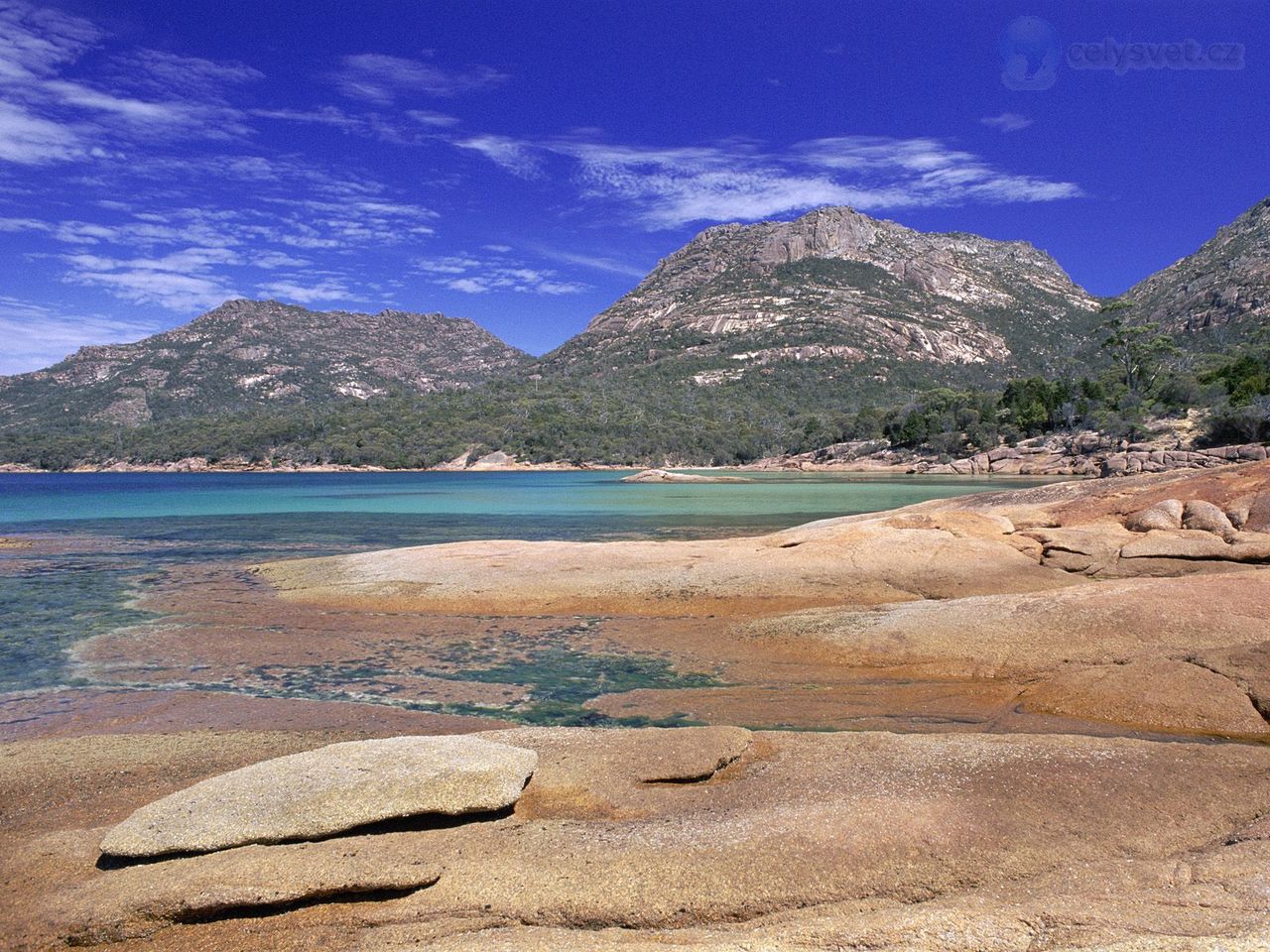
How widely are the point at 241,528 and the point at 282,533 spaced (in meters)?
3.97

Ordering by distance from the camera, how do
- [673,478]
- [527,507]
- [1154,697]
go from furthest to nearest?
[673,478] → [527,507] → [1154,697]

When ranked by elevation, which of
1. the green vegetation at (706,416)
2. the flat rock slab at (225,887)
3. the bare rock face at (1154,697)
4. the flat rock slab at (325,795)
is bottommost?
the bare rock face at (1154,697)

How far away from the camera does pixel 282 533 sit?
3338cm

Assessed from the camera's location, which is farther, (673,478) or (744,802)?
(673,478)

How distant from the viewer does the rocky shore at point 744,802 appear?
175 inches

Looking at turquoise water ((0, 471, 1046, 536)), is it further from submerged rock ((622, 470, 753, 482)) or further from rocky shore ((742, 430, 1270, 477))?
rocky shore ((742, 430, 1270, 477))

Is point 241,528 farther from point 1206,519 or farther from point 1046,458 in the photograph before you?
point 1046,458

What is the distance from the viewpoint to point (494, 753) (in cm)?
628

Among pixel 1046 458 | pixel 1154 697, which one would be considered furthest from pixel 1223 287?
pixel 1154 697

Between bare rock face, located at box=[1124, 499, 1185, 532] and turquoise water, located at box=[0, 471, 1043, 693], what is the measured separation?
11.7 metres

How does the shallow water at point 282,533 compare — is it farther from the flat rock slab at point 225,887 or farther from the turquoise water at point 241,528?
the flat rock slab at point 225,887

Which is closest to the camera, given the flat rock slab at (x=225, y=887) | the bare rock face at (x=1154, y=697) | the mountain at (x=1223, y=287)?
the flat rock slab at (x=225, y=887)

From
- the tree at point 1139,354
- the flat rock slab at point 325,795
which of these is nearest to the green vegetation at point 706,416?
the tree at point 1139,354

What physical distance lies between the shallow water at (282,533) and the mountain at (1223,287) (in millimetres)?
102626
